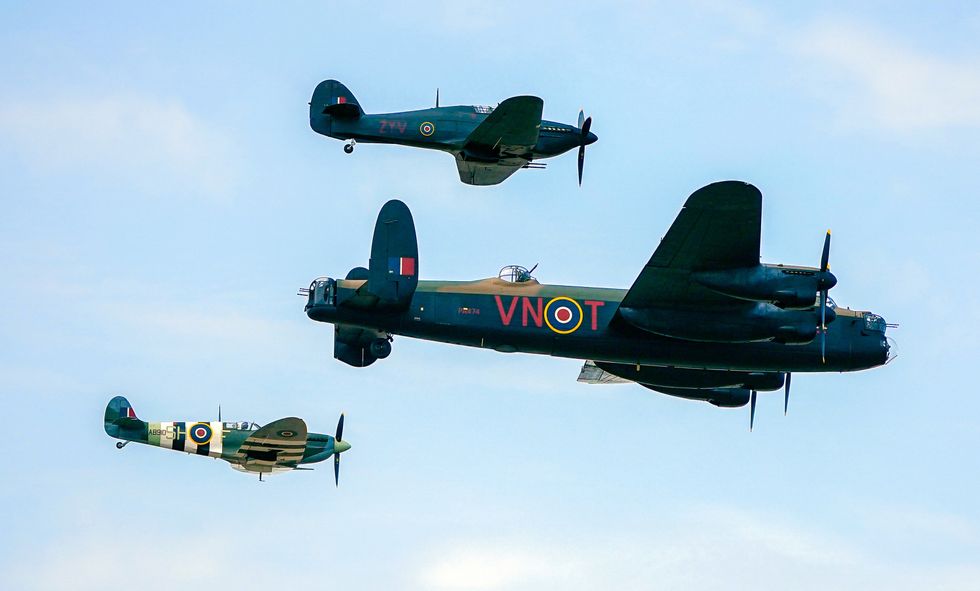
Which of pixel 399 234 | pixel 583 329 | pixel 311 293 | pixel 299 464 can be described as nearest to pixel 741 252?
pixel 583 329

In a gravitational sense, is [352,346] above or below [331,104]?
below

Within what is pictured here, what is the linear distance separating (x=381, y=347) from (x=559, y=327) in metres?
4.80

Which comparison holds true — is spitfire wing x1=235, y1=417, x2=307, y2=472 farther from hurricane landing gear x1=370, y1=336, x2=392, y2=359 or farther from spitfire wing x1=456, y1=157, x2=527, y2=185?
spitfire wing x1=456, y1=157, x2=527, y2=185

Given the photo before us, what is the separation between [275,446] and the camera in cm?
4984

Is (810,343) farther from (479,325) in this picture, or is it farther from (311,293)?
(311,293)

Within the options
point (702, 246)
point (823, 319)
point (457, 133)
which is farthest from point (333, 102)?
point (823, 319)

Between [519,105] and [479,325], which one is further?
[519,105]

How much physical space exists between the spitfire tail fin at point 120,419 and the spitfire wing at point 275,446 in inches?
177

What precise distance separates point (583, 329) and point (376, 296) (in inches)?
226

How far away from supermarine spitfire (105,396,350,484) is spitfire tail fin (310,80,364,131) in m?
11.1

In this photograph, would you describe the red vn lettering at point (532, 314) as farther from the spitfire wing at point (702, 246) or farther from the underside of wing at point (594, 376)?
the underside of wing at point (594, 376)

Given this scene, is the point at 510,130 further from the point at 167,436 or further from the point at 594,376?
the point at 167,436

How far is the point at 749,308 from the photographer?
38.6m

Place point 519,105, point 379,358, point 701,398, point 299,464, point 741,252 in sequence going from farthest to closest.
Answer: point 299,464 → point 519,105 → point 701,398 → point 379,358 → point 741,252
